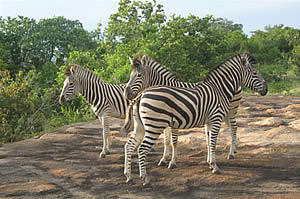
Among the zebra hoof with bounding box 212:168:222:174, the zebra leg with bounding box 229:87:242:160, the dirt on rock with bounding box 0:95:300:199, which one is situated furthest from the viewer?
the zebra leg with bounding box 229:87:242:160

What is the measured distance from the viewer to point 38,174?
20.8 feet

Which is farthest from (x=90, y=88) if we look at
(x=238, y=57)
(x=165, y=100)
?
(x=238, y=57)

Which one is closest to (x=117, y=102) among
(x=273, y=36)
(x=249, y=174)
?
(x=249, y=174)

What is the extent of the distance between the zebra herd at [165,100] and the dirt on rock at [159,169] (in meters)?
0.36

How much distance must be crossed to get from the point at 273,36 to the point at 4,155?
1629 inches

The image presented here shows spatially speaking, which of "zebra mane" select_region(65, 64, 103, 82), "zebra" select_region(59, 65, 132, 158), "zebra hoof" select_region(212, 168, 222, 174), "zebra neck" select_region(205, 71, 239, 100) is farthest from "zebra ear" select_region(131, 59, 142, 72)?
"zebra hoof" select_region(212, 168, 222, 174)

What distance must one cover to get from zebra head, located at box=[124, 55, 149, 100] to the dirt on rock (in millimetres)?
1521

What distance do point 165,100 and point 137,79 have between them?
5.65 feet

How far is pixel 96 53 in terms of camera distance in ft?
74.9

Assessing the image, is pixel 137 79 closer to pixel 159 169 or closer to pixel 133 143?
pixel 133 143

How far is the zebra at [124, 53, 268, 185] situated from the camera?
5469mm

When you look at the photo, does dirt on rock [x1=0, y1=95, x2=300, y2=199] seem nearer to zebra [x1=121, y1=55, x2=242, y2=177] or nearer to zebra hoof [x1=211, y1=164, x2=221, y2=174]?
zebra hoof [x1=211, y1=164, x2=221, y2=174]

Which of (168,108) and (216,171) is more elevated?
(168,108)

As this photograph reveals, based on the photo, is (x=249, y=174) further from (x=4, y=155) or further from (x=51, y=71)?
(x=51, y=71)
